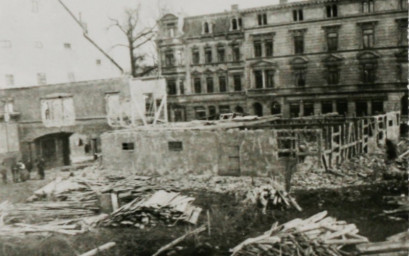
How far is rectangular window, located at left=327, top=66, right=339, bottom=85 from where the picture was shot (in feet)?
98.2

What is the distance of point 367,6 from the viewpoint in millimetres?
26375

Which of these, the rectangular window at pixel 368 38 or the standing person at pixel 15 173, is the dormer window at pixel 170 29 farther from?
the standing person at pixel 15 173

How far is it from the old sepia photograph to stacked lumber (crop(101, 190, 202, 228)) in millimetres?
41

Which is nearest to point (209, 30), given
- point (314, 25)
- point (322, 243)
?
point (314, 25)

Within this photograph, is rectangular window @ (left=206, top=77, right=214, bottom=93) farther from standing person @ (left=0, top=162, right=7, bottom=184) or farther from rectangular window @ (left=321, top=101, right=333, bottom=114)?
standing person @ (left=0, top=162, right=7, bottom=184)

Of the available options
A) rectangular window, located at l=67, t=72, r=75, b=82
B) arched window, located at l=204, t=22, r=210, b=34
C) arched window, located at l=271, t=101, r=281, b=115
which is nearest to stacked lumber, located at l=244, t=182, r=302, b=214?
rectangular window, located at l=67, t=72, r=75, b=82

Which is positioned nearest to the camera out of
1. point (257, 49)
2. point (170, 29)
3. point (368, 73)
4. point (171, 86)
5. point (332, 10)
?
point (368, 73)

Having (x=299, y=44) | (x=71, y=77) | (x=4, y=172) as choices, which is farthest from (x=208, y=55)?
(x=4, y=172)

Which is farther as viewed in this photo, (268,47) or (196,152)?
(268,47)

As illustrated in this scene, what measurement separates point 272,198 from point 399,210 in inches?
140

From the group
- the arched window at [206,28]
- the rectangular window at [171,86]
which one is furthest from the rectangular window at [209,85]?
the arched window at [206,28]

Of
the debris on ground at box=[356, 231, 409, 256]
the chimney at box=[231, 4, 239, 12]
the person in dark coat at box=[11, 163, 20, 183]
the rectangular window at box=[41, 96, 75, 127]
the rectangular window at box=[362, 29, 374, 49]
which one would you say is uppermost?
the chimney at box=[231, 4, 239, 12]

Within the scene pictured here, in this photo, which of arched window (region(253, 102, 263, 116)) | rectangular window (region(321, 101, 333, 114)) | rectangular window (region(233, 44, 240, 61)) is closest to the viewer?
rectangular window (region(321, 101, 333, 114))

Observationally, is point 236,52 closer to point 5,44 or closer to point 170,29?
point 170,29
